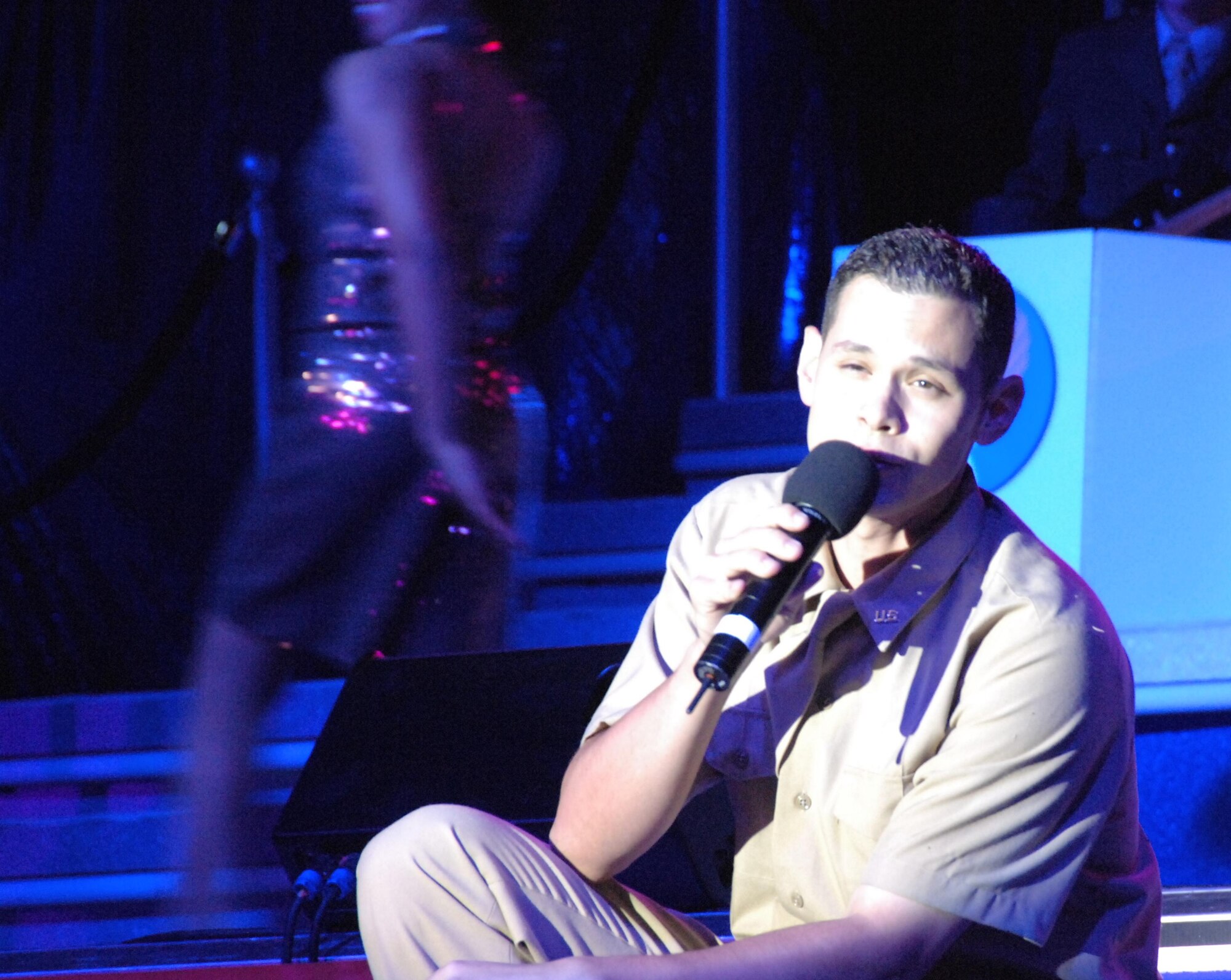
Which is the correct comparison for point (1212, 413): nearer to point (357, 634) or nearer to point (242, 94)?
point (357, 634)

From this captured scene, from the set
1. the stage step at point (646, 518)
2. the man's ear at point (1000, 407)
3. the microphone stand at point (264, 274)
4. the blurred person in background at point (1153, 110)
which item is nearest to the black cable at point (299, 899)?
the stage step at point (646, 518)

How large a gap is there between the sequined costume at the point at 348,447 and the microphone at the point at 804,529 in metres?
0.84

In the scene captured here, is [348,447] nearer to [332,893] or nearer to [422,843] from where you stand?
[332,893]

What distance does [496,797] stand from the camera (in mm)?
1888

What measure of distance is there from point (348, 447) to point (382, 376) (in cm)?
11

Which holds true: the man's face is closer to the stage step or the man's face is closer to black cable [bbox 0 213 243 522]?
the stage step

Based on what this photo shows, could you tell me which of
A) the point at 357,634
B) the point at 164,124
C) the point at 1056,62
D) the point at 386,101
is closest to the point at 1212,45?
the point at 1056,62

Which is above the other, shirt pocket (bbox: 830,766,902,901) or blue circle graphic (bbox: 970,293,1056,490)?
blue circle graphic (bbox: 970,293,1056,490)

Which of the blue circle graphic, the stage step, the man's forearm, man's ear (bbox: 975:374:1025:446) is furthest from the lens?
the stage step

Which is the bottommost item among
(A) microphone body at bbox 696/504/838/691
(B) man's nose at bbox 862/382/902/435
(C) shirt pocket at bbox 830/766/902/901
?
(C) shirt pocket at bbox 830/766/902/901

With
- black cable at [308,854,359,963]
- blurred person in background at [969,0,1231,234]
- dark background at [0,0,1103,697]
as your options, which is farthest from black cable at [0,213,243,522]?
blurred person in background at [969,0,1231,234]

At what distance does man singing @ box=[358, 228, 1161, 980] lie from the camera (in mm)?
1188

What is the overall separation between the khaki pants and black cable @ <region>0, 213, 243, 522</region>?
6.66 ft

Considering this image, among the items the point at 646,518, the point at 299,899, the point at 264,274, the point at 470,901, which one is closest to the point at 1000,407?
the point at 470,901
